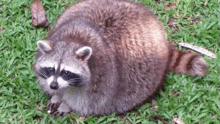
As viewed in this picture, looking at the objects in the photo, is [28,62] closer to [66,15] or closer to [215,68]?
[66,15]

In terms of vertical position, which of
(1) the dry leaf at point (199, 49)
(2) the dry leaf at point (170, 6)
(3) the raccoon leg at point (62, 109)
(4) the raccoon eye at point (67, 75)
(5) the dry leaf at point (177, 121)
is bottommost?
(5) the dry leaf at point (177, 121)

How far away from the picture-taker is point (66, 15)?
13.9 ft

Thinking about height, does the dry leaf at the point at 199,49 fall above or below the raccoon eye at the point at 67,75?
below

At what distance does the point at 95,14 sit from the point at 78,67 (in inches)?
37.6

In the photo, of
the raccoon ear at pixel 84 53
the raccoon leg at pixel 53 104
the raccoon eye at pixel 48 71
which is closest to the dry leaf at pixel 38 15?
the raccoon leg at pixel 53 104

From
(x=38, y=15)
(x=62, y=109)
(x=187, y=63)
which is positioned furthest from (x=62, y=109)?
(x=187, y=63)

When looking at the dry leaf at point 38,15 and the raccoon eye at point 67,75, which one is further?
the dry leaf at point 38,15

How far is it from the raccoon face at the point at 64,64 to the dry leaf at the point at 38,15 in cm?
177

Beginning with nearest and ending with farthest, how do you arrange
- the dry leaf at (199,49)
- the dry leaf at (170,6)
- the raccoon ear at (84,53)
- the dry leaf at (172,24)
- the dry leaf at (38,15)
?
the raccoon ear at (84,53) < the dry leaf at (199,49) < the dry leaf at (38,15) < the dry leaf at (172,24) < the dry leaf at (170,6)

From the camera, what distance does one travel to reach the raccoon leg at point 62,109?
424cm

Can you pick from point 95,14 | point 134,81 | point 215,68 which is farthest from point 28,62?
point 215,68

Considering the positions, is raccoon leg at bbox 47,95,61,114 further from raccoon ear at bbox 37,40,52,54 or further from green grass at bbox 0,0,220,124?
raccoon ear at bbox 37,40,52,54

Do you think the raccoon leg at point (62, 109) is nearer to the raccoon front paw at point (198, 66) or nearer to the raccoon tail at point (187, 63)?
the raccoon tail at point (187, 63)

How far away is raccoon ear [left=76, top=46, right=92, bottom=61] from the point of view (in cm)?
328
